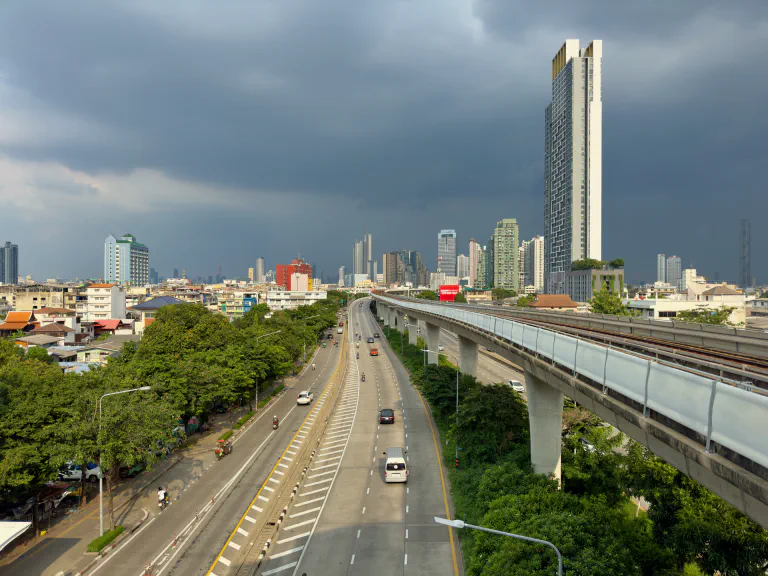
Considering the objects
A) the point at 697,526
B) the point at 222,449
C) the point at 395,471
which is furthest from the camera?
the point at 222,449

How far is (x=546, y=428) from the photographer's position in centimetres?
2603

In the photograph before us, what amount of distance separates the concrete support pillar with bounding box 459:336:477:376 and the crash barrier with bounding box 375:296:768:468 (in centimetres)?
3040

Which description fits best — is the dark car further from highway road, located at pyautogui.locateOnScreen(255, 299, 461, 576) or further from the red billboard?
the red billboard

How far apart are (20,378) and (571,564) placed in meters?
33.4

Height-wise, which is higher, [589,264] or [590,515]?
[589,264]

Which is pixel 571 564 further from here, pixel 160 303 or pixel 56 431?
pixel 160 303

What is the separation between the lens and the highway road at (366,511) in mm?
21125

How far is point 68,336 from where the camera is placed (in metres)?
82.2

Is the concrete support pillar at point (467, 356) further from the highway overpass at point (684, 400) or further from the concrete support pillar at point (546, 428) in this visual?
the highway overpass at point (684, 400)

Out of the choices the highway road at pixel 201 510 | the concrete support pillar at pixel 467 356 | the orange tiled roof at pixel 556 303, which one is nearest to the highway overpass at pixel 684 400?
the highway road at pixel 201 510

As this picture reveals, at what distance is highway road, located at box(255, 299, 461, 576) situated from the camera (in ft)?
69.3

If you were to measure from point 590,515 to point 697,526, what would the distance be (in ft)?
11.9

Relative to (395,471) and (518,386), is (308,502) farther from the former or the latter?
(518,386)

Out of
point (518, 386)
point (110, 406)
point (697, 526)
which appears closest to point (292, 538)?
point (110, 406)
